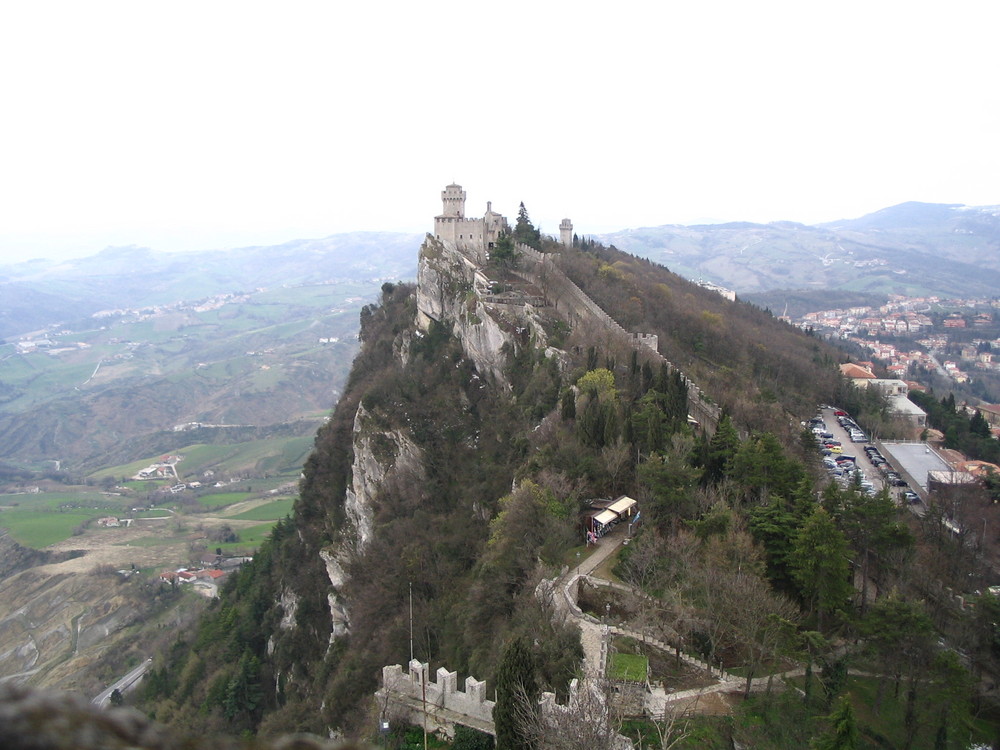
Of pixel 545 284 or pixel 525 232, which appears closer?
pixel 545 284

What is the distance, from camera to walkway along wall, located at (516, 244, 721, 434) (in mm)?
37188

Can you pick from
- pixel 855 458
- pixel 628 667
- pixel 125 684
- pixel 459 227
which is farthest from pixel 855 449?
pixel 125 684

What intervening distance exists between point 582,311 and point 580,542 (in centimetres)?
2800

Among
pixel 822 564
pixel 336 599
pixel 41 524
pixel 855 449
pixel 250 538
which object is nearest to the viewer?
pixel 822 564

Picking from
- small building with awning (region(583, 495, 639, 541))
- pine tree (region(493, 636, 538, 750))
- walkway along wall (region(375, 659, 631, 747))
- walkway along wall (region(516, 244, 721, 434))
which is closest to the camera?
pine tree (region(493, 636, 538, 750))

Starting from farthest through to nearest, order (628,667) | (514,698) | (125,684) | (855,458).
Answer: (125,684), (855,458), (628,667), (514,698)

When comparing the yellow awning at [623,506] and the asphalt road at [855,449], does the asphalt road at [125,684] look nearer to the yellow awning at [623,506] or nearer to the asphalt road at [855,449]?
the yellow awning at [623,506]

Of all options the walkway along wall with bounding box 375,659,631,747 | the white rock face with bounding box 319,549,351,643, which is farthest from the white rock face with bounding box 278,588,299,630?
the walkway along wall with bounding box 375,659,631,747

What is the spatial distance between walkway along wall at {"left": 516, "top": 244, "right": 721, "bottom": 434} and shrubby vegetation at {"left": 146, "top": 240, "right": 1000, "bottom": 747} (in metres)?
1.70

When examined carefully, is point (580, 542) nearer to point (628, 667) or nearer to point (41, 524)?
point (628, 667)

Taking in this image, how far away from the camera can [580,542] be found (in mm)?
24891

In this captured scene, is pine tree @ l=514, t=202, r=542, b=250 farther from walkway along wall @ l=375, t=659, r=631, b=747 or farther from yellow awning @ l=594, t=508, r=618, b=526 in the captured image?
walkway along wall @ l=375, t=659, r=631, b=747

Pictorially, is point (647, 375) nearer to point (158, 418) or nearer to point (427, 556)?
point (427, 556)

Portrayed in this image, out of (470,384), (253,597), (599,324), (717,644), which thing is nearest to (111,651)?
(253,597)
